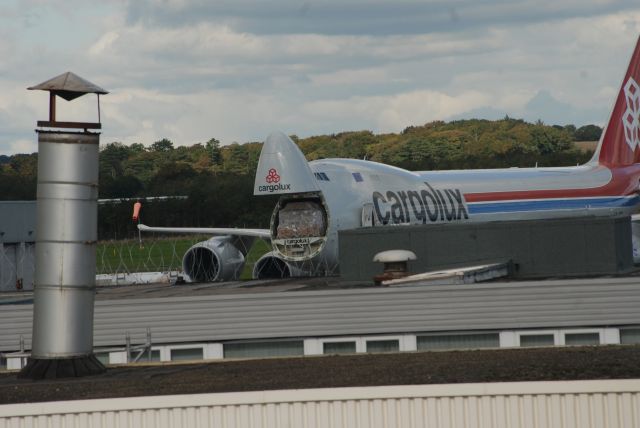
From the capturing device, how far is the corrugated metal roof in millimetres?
27594

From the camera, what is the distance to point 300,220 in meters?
38.8

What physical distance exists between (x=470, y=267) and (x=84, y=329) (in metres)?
14.3

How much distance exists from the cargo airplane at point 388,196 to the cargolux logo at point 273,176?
0.10 ft

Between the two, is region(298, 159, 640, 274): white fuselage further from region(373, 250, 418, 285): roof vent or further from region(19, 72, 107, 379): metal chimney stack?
region(19, 72, 107, 379): metal chimney stack

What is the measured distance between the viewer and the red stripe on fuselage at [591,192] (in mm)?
45969

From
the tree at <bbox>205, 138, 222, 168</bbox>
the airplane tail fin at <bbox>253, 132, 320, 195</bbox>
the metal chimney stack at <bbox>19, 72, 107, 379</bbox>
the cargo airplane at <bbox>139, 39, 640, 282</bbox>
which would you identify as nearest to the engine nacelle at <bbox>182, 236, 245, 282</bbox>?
the cargo airplane at <bbox>139, 39, 640, 282</bbox>

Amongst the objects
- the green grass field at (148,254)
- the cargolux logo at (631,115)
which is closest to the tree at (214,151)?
the green grass field at (148,254)

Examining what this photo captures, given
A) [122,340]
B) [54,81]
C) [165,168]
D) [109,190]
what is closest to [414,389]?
[54,81]

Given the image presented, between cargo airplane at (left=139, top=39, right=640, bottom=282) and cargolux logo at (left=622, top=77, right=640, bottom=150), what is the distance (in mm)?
46

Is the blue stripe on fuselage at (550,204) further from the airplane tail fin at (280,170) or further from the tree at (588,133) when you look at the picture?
the tree at (588,133)

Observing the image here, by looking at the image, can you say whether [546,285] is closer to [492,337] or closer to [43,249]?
[492,337]

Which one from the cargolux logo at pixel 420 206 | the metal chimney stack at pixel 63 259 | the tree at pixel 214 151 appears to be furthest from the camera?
the tree at pixel 214 151

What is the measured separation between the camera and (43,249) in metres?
21.1

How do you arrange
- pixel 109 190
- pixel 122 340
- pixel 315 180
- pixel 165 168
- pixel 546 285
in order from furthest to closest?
pixel 165 168
pixel 109 190
pixel 315 180
pixel 122 340
pixel 546 285
